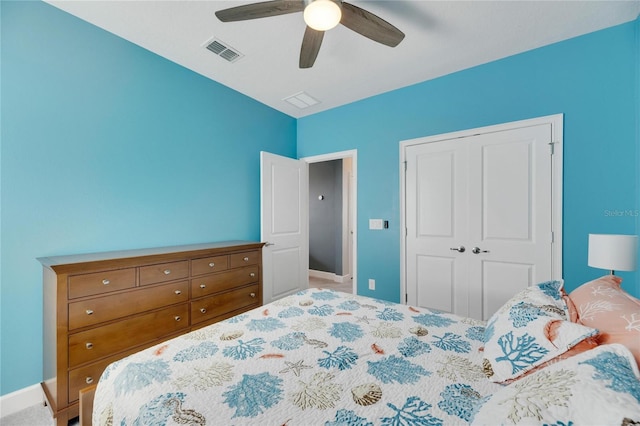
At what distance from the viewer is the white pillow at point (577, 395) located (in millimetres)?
589

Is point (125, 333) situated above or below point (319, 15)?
below

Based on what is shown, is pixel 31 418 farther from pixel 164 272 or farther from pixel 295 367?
pixel 295 367

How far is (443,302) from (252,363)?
2.44 metres

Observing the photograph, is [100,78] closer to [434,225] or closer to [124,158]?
[124,158]

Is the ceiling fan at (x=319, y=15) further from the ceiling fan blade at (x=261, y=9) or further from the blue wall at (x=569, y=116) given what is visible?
the blue wall at (x=569, y=116)

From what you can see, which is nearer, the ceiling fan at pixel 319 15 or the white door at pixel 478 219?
the ceiling fan at pixel 319 15

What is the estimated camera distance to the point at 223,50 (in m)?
2.45

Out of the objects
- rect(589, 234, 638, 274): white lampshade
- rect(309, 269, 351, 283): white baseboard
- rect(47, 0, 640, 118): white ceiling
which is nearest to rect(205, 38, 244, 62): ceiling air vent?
rect(47, 0, 640, 118): white ceiling

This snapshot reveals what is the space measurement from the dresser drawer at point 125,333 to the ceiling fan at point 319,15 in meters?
2.14

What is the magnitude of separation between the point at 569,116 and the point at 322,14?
2.27 m

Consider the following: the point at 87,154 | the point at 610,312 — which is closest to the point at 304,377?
the point at 610,312

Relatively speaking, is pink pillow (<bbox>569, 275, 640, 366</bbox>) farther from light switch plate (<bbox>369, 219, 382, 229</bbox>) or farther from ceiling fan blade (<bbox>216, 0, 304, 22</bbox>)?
light switch plate (<bbox>369, 219, 382, 229</bbox>)

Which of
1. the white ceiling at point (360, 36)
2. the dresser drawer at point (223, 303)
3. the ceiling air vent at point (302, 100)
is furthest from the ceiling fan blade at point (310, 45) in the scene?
the dresser drawer at point (223, 303)

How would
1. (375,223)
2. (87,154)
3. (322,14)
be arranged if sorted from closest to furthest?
1. (322,14)
2. (87,154)
3. (375,223)
